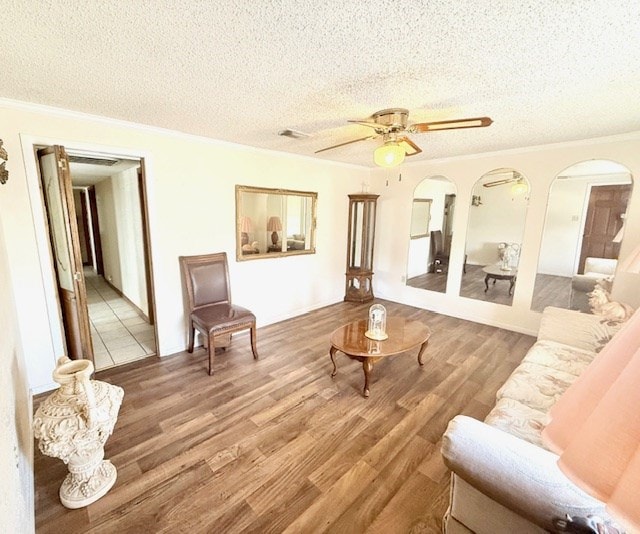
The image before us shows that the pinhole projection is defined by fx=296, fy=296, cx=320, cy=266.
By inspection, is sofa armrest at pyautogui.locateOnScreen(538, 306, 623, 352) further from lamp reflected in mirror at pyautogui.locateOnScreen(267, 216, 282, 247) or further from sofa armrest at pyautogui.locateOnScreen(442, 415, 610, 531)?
lamp reflected in mirror at pyautogui.locateOnScreen(267, 216, 282, 247)

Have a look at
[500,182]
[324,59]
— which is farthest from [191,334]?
[500,182]

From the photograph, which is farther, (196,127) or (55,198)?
(196,127)

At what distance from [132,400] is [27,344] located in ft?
3.13

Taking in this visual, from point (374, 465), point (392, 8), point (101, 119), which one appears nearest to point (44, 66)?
point (101, 119)

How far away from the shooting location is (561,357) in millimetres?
2320

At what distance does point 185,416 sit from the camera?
224 centimetres

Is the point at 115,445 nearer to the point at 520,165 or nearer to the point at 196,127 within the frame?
the point at 196,127

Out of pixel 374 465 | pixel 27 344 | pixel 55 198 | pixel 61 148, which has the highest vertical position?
pixel 61 148

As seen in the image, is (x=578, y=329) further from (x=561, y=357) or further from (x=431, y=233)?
(x=431, y=233)

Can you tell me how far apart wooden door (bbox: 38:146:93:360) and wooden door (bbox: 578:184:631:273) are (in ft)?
17.2

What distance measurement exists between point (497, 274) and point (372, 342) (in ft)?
9.02

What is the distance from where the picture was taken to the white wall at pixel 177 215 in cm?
227

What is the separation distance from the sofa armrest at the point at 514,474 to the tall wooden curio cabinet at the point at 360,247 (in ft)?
12.6

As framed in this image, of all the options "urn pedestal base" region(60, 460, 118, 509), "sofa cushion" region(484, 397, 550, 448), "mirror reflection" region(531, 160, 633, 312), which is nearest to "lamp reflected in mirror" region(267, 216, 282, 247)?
"urn pedestal base" region(60, 460, 118, 509)
